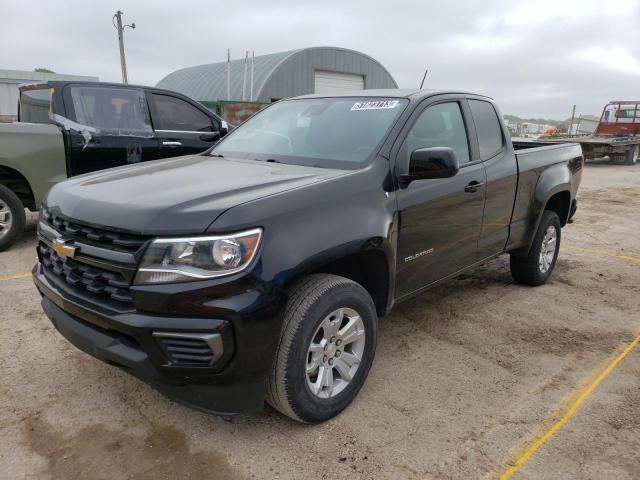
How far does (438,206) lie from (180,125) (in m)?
4.44

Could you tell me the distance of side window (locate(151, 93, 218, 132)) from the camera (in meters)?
6.55

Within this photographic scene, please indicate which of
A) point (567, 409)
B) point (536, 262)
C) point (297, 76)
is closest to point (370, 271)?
point (567, 409)

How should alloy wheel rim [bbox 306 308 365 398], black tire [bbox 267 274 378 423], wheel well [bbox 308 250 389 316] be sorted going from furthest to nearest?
wheel well [bbox 308 250 389 316]
alloy wheel rim [bbox 306 308 365 398]
black tire [bbox 267 274 378 423]

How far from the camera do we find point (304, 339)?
2.40 m

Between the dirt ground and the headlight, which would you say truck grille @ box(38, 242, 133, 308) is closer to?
the headlight

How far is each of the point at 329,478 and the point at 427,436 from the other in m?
0.59

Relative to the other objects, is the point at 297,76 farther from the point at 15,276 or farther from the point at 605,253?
the point at 15,276

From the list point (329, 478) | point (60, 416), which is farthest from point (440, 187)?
point (60, 416)

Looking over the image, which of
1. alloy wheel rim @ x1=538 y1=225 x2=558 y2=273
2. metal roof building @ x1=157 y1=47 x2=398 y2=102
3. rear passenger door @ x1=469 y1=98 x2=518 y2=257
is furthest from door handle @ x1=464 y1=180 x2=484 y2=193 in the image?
metal roof building @ x1=157 y1=47 x2=398 y2=102

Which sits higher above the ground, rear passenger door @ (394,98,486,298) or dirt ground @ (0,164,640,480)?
rear passenger door @ (394,98,486,298)

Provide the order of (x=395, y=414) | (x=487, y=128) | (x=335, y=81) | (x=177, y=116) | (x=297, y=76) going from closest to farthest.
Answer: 1. (x=395, y=414)
2. (x=487, y=128)
3. (x=177, y=116)
4. (x=297, y=76)
5. (x=335, y=81)

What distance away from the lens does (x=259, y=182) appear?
8.84 ft

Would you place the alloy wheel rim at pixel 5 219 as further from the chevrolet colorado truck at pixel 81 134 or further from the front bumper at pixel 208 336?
the front bumper at pixel 208 336

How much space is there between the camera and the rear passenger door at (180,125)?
21.4 feet
